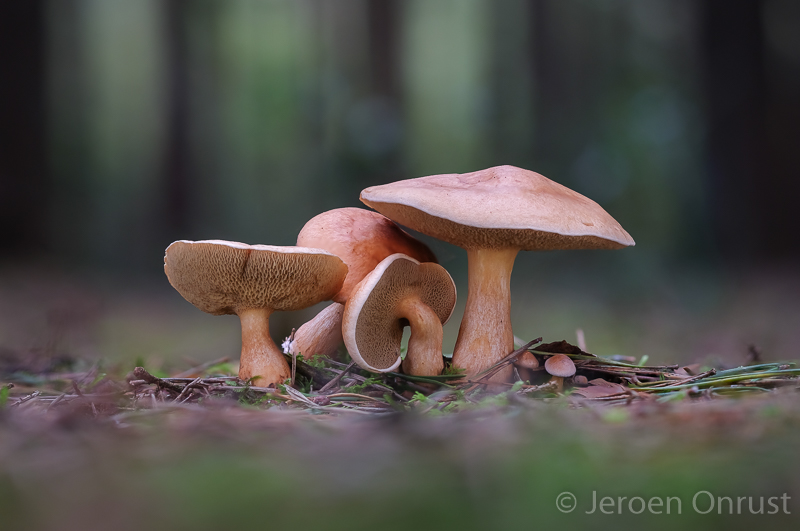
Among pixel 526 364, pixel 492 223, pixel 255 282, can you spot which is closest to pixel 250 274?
pixel 255 282

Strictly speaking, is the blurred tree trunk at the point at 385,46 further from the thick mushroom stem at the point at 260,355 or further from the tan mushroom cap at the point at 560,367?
the tan mushroom cap at the point at 560,367

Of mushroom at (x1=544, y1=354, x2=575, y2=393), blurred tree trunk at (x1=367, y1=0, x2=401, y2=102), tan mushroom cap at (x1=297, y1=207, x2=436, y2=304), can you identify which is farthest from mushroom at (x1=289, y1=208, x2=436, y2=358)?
blurred tree trunk at (x1=367, y1=0, x2=401, y2=102)

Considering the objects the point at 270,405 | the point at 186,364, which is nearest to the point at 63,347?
the point at 186,364

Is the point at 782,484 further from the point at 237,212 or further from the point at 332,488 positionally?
the point at 237,212

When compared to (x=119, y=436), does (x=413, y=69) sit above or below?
above

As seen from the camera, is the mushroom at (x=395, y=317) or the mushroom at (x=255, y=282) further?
the mushroom at (x=395, y=317)

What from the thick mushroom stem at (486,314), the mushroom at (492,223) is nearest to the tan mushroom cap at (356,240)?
the mushroom at (492,223)

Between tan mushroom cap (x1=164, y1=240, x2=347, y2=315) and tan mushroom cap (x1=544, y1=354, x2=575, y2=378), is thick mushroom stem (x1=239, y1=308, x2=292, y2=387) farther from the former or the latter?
tan mushroom cap (x1=544, y1=354, x2=575, y2=378)

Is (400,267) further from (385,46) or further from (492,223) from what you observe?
(385,46)
